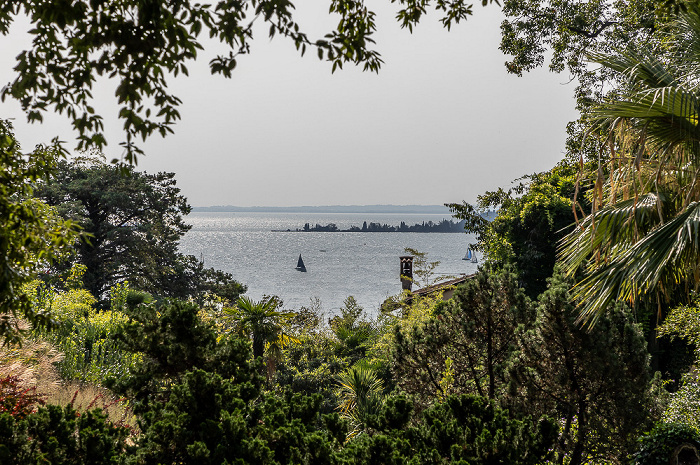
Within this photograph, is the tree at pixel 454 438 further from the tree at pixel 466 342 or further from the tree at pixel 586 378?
the tree at pixel 466 342

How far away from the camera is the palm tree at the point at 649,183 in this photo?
4453 mm

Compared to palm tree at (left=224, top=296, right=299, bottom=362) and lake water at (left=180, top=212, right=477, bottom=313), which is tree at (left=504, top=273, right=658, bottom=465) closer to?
palm tree at (left=224, top=296, right=299, bottom=362)

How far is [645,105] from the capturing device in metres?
4.77

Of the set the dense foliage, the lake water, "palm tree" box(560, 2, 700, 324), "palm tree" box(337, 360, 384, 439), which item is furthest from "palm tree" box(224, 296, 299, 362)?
the lake water

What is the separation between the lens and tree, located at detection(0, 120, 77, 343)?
108 inches

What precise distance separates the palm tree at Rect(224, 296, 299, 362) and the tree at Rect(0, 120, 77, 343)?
276 inches

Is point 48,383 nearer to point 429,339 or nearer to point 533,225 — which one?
point 429,339

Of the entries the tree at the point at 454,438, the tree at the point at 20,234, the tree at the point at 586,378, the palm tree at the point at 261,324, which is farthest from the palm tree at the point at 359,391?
the tree at the point at 20,234

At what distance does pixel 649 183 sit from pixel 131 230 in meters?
21.9

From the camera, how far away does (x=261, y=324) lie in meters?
10.4

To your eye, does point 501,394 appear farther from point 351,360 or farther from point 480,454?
point 351,360

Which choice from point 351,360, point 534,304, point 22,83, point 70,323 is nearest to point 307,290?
point 351,360

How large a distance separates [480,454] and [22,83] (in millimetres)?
3831

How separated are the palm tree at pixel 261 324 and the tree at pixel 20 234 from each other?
700 cm
